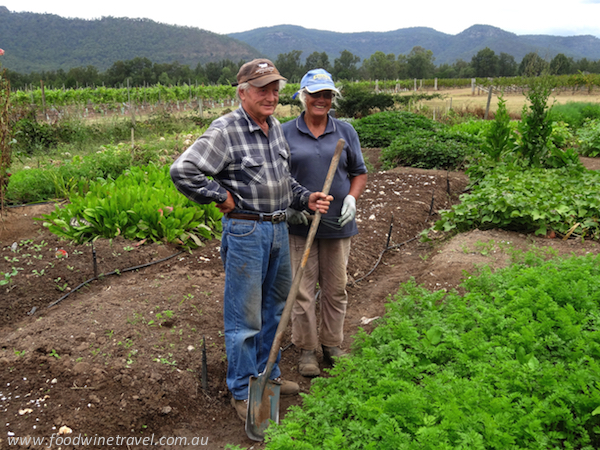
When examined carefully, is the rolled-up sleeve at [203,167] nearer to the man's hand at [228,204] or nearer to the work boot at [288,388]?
the man's hand at [228,204]

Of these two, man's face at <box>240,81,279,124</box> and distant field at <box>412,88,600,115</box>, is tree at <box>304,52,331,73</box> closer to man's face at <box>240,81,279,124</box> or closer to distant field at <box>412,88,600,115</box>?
distant field at <box>412,88,600,115</box>

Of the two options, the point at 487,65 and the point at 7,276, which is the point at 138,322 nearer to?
the point at 7,276

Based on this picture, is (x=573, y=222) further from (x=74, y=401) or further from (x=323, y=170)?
(x=74, y=401)

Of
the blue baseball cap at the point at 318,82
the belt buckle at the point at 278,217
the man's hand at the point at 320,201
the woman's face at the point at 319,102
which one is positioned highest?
the blue baseball cap at the point at 318,82

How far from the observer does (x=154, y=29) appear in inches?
4668

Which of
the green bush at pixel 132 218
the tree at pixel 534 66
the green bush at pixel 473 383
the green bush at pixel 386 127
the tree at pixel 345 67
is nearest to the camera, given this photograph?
the green bush at pixel 473 383

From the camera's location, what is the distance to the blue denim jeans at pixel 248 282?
2773mm

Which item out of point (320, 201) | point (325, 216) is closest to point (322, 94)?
point (320, 201)

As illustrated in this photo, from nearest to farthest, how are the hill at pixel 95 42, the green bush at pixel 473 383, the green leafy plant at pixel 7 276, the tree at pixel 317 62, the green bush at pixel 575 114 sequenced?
the green bush at pixel 473 383 → the green leafy plant at pixel 7 276 → the green bush at pixel 575 114 → the tree at pixel 317 62 → the hill at pixel 95 42

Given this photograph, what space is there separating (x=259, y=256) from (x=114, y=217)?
3211 millimetres

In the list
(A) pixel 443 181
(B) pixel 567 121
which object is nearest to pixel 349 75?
(B) pixel 567 121

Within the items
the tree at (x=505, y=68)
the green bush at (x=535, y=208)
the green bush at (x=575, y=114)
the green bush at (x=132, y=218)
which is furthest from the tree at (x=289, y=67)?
the green bush at (x=132, y=218)

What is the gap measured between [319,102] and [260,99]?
0.52 m

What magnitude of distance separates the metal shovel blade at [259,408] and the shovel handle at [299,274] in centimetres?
9
